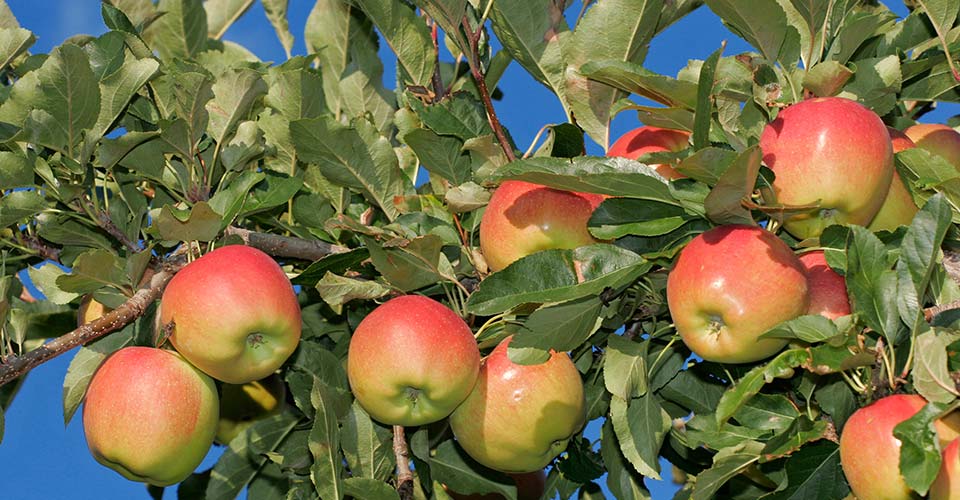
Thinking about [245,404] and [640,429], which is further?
[245,404]

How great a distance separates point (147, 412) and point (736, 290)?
4.53 feet

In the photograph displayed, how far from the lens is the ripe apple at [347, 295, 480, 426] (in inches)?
→ 89.7

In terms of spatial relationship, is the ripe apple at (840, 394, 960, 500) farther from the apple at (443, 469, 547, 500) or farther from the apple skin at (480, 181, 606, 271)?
the apple at (443, 469, 547, 500)

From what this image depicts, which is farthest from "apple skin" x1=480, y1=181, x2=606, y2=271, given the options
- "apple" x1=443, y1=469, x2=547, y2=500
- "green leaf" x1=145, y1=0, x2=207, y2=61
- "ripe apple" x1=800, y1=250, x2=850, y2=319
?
"green leaf" x1=145, y1=0, x2=207, y2=61

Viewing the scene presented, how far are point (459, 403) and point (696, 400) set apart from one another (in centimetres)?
59

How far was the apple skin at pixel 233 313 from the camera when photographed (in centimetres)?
232

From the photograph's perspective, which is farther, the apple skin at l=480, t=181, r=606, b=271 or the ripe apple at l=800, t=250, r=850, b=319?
the apple skin at l=480, t=181, r=606, b=271

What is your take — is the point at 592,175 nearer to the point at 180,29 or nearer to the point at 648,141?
the point at 648,141

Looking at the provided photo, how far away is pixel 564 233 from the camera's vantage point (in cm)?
234

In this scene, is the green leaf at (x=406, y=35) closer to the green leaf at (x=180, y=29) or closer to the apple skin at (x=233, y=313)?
the apple skin at (x=233, y=313)

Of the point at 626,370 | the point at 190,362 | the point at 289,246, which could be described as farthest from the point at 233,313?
the point at 626,370

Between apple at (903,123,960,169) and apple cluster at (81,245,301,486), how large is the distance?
1617 mm

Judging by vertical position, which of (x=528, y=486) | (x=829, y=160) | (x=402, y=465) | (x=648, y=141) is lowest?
(x=528, y=486)

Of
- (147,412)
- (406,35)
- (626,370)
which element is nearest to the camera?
(626,370)
